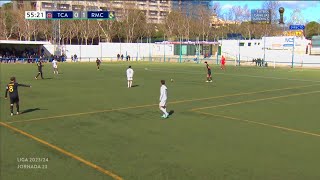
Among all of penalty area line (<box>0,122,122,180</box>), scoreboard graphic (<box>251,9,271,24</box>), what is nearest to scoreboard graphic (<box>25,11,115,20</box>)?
scoreboard graphic (<box>251,9,271,24</box>)

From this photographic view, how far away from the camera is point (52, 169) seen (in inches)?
378

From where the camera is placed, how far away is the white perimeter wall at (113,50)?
244 feet

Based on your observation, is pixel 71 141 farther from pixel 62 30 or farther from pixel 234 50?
pixel 62 30

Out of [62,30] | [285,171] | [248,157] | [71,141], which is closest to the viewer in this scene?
[285,171]

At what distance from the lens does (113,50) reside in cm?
7988

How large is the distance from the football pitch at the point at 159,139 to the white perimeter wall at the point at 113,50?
53.3m

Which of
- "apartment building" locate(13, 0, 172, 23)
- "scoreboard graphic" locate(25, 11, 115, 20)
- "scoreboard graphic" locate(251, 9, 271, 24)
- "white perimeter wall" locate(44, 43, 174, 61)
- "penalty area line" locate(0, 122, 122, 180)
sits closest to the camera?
"penalty area line" locate(0, 122, 122, 180)

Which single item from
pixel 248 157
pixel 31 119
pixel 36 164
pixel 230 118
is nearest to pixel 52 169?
pixel 36 164

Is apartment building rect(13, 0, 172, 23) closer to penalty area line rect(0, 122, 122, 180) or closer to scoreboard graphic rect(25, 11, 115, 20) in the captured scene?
scoreboard graphic rect(25, 11, 115, 20)

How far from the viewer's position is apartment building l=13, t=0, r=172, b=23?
390ft

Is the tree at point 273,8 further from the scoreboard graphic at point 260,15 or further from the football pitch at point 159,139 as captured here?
the football pitch at point 159,139

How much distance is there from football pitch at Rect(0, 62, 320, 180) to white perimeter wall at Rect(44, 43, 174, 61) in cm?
5329

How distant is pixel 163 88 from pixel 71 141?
5322 millimetres

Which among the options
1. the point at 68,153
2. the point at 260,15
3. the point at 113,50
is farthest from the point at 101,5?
the point at 68,153
